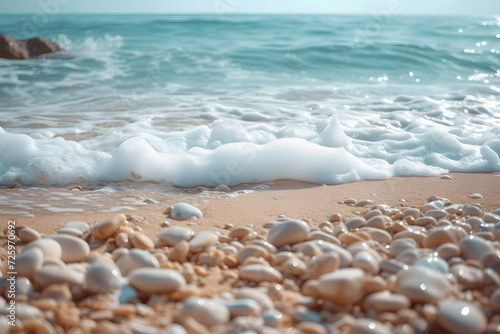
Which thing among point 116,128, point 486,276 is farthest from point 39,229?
point 116,128

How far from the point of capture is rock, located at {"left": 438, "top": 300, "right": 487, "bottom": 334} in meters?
1.12

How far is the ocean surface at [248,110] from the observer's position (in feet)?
10.4

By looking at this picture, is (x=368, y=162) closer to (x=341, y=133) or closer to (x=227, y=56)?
(x=341, y=133)

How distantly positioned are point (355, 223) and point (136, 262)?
3.74ft

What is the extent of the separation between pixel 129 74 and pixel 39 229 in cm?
673

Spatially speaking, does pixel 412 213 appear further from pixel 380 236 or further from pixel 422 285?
pixel 422 285

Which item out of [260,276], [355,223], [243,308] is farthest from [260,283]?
[355,223]

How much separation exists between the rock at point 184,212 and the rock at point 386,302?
4.02ft

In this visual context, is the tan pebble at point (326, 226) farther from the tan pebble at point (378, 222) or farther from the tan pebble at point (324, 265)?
the tan pebble at point (324, 265)

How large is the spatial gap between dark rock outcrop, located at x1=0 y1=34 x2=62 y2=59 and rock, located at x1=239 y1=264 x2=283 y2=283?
34.8 feet

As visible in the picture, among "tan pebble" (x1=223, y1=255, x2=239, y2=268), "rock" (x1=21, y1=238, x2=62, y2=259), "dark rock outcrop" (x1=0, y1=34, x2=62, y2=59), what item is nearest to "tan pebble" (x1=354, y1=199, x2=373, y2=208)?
"tan pebble" (x1=223, y1=255, x2=239, y2=268)

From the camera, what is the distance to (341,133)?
3941 millimetres

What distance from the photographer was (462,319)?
113cm

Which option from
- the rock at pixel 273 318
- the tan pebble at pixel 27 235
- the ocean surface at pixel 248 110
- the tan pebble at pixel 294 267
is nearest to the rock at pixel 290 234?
the tan pebble at pixel 294 267
